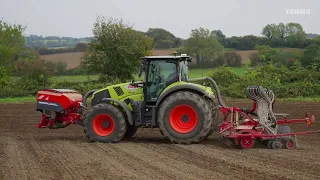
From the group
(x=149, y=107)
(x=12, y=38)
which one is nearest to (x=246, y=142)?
(x=149, y=107)

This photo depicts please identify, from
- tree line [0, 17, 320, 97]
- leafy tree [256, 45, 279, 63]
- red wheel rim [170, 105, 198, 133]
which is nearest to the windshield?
red wheel rim [170, 105, 198, 133]

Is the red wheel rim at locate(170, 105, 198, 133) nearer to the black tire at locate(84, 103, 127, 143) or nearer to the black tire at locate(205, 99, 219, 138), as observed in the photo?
the black tire at locate(205, 99, 219, 138)

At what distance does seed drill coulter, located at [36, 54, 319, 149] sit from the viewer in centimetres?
961

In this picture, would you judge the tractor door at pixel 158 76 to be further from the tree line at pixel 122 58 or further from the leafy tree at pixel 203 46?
the leafy tree at pixel 203 46

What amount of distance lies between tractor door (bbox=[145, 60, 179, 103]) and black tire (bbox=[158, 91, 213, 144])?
17.4 inches

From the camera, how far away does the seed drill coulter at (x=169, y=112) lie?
961 cm

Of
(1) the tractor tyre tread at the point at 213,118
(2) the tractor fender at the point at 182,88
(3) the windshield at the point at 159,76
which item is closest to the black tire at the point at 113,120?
(3) the windshield at the point at 159,76

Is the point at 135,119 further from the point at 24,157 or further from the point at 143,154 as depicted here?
the point at 24,157

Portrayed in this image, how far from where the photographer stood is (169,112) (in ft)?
33.3

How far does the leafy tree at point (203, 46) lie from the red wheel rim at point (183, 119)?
2136cm

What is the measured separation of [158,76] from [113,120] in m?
1.39

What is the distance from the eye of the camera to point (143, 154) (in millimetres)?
9000

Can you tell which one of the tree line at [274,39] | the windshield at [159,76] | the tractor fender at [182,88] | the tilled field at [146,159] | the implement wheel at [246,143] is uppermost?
the tree line at [274,39]

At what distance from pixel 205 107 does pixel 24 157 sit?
3759 millimetres
